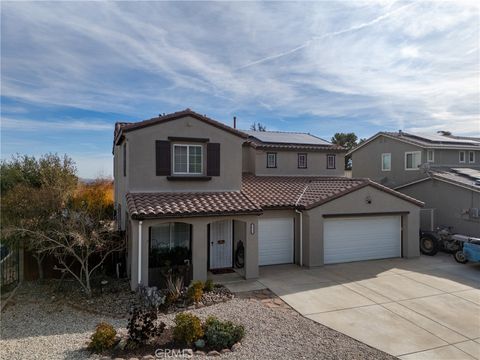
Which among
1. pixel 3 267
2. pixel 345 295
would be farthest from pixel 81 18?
pixel 345 295

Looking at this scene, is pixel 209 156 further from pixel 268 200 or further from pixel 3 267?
pixel 3 267

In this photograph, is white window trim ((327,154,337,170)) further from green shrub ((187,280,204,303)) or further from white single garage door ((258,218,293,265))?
green shrub ((187,280,204,303))

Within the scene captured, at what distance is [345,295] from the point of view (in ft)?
39.0

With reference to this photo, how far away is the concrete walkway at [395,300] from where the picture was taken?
8602 millimetres

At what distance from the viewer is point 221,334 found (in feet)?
26.5

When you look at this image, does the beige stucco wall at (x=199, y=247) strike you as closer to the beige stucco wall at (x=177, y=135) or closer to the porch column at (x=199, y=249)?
the porch column at (x=199, y=249)

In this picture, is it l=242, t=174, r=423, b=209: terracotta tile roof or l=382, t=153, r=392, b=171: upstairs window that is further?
l=382, t=153, r=392, b=171: upstairs window

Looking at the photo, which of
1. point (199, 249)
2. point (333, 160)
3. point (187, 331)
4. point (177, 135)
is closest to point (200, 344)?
point (187, 331)

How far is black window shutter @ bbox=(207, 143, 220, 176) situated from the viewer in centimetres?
1475

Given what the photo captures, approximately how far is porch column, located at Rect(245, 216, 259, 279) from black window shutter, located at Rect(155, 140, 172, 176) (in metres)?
4.09

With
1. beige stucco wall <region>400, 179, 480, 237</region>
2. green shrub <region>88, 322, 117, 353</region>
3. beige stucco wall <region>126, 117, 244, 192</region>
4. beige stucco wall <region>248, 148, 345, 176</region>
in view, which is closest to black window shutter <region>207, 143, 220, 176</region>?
beige stucco wall <region>126, 117, 244, 192</region>

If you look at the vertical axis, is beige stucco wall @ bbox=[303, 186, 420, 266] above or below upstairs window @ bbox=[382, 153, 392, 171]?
below

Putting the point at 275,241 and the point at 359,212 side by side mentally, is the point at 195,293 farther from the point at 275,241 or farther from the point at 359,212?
the point at 359,212

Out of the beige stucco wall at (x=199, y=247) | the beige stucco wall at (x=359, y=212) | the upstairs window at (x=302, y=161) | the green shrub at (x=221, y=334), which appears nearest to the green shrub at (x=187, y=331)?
the green shrub at (x=221, y=334)
